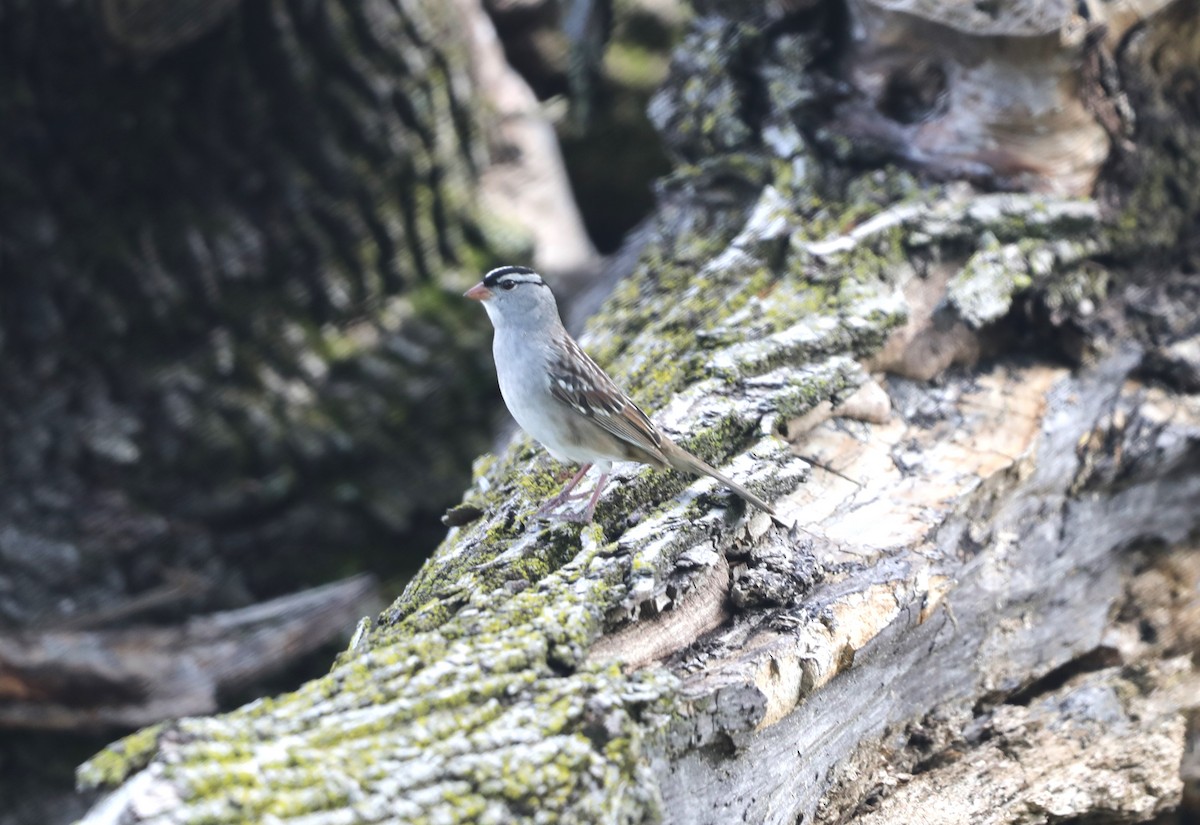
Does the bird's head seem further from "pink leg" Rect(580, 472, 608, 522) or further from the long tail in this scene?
the long tail

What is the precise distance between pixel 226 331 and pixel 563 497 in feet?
11.3

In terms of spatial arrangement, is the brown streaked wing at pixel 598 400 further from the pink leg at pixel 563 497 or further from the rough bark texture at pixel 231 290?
the rough bark texture at pixel 231 290

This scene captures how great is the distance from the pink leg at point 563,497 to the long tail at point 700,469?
37cm

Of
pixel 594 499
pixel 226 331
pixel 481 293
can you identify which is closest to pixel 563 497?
pixel 594 499

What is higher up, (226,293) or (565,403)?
(226,293)

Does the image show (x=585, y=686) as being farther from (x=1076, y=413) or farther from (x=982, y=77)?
(x=982, y=77)

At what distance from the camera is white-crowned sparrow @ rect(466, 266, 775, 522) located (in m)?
3.30

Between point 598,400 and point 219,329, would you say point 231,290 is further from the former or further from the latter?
point 598,400

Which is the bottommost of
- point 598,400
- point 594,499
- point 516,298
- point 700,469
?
point 700,469

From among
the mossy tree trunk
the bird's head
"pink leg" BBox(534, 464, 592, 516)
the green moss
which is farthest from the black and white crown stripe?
the green moss

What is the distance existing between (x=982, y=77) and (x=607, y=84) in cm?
359

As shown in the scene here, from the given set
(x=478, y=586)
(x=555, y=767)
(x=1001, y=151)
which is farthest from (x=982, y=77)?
(x=555, y=767)

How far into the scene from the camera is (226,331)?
6.19 meters

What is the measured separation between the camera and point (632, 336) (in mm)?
4512
